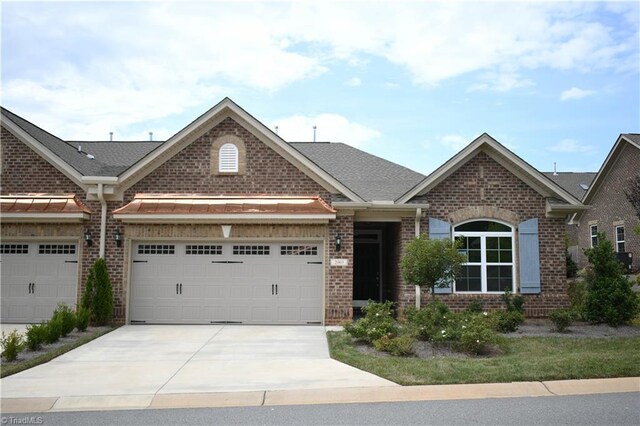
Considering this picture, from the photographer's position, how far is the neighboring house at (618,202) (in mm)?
26281

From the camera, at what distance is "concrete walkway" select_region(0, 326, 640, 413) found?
802cm

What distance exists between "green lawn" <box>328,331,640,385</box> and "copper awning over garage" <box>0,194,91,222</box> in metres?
7.84

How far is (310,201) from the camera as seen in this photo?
1540 cm

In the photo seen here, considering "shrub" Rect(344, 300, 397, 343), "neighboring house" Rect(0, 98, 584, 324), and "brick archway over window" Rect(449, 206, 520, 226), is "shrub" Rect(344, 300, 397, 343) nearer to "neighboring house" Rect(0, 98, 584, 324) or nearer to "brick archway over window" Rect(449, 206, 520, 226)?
"neighboring house" Rect(0, 98, 584, 324)

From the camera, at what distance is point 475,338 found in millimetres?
10805

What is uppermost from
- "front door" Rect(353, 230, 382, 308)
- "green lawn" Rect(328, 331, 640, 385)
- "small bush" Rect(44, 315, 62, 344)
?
"front door" Rect(353, 230, 382, 308)

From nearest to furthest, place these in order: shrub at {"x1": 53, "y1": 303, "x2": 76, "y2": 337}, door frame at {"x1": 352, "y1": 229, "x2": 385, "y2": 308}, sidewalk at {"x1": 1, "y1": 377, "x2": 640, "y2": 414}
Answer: sidewalk at {"x1": 1, "y1": 377, "x2": 640, "y2": 414}, shrub at {"x1": 53, "y1": 303, "x2": 76, "y2": 337}, door frame at {"x1": 352, "y1": 229, "x2": 385, "y2": 308}

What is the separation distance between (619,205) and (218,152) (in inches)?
→ 821

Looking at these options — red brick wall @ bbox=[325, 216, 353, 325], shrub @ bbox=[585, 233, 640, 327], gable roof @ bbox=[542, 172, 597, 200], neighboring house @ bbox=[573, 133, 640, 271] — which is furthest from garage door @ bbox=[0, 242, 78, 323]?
gable roof @ bbox=[542, 172, 597, 200]

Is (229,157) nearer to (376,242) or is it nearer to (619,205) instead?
(376,242)

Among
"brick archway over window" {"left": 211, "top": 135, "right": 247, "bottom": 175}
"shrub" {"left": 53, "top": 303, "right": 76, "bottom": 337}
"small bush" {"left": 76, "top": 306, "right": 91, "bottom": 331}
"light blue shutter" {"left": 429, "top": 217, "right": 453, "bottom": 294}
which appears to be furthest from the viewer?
"brick archway over window" {"left": 211, "top": 135, "right": 247, "bottom": 175}

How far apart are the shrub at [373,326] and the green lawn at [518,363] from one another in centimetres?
41

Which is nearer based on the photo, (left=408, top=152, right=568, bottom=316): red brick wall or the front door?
(left=408, top=152, right=568, bottom=316): red brick wall

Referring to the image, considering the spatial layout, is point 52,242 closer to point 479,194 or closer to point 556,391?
point 479,194
